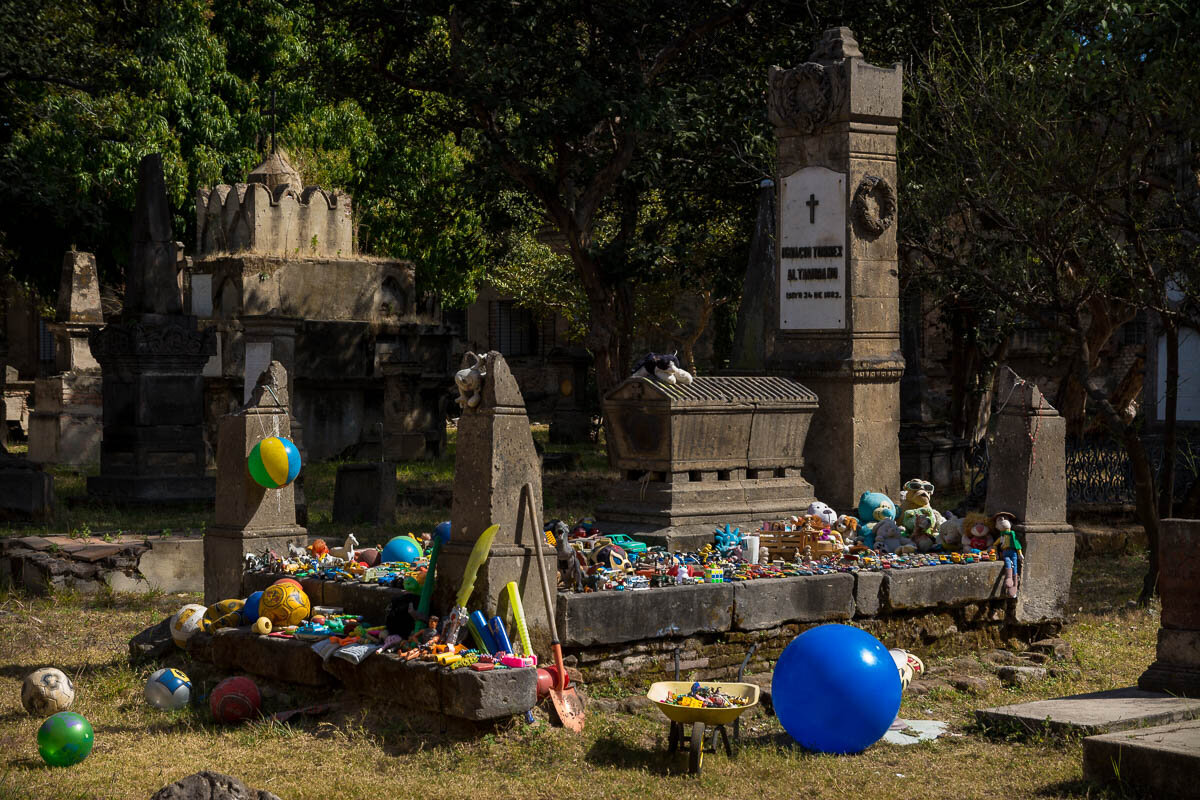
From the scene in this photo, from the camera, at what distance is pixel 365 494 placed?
52.1 ft

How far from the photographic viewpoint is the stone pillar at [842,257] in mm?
12258

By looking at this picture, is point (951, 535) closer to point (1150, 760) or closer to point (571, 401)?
point (1150, 760)

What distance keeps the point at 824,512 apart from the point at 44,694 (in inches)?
235

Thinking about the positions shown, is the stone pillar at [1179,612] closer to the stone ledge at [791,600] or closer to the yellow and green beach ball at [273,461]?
the stone ledge at [791,600]

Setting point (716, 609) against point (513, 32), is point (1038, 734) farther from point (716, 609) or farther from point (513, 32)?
point (513, 32)

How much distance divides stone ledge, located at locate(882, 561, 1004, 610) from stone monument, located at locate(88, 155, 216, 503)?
10097 mm

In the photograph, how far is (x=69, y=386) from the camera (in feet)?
83.1

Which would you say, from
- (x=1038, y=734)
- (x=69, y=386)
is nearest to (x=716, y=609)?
(x=1038, y=734)

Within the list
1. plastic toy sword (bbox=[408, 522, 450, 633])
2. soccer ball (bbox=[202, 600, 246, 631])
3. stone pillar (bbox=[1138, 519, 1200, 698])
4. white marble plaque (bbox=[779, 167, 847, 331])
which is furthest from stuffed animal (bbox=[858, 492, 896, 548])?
soccer ball (bbox=[202, 600, 246, 631])

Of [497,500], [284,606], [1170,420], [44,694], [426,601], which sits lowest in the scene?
[44,694]

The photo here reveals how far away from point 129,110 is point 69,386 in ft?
16.5

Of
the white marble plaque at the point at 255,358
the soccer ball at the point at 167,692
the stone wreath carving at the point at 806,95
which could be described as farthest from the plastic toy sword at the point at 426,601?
the white marble plaque at the point at 255,358

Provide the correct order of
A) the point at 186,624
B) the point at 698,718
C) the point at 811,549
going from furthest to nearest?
the point at 811,549
the point at 186,624
the point at 698,718

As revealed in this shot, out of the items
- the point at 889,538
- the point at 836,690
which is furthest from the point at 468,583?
the point at 889,538
